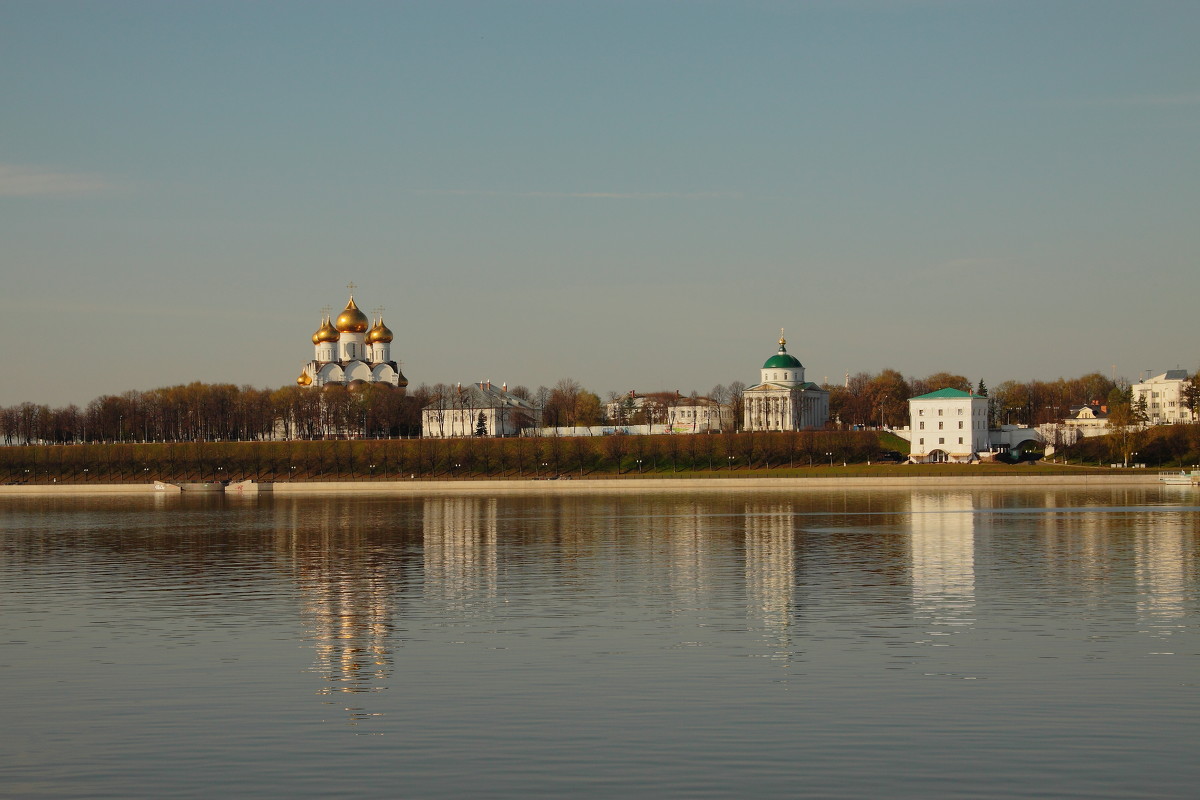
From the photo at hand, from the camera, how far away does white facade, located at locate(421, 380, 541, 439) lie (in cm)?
12019

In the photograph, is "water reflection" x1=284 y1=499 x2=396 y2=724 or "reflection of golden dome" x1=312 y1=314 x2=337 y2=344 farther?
"reflection of golden dome" x1=312 y1=314 x2=337 y2=344

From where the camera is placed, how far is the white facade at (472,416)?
120188 mm

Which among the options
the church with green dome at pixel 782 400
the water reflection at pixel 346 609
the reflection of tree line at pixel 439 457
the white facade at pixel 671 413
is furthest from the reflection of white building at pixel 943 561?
the white facade at pixel 671 413

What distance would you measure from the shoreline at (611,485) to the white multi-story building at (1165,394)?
48608 millimetres

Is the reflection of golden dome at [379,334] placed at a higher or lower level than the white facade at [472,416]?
higher

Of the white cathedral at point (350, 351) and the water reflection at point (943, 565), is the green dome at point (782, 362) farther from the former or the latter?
the water reflection at point (943, 565)

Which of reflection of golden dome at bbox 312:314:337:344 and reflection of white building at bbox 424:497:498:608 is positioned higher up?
reflection of golden dome at bbox 312:314:337:344

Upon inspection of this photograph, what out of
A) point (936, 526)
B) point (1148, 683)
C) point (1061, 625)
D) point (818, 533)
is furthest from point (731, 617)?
point (936, 526)

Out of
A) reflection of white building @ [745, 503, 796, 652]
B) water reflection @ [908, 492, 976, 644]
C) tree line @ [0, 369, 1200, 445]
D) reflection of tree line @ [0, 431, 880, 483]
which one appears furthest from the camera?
tree line @ [0, 369, 1200, 445]

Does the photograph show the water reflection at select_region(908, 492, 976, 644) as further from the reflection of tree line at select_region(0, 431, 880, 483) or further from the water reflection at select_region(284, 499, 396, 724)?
the reflection of tree line at select_region(0, 431, 880, 483)

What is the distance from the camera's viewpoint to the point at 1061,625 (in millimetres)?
19828

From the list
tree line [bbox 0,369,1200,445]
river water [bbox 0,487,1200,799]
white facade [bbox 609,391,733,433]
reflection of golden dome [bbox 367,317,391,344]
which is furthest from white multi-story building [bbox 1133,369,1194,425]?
river water [bbox 0,487,1200,799]

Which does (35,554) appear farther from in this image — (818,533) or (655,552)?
(818,533)

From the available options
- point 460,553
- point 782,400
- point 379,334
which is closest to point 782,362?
point 782,400
